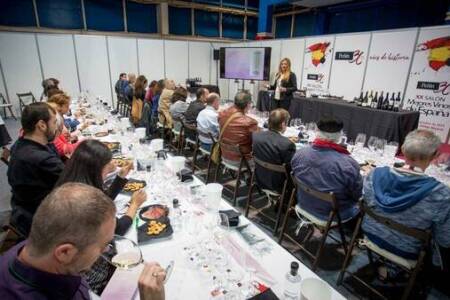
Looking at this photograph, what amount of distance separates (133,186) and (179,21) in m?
10.5

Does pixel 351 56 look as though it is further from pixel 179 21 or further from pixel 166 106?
pixel 179 21

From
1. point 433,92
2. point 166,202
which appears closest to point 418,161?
point 166,202

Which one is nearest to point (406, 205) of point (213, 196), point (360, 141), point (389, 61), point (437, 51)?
point (213, 196)

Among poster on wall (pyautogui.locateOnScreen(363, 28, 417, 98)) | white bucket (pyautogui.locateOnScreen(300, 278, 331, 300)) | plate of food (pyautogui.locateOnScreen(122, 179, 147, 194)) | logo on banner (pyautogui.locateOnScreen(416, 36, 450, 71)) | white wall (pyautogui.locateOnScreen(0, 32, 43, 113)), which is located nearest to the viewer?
white bucket (pyautogui.locateOnScreen(300, 278, 331, 300))

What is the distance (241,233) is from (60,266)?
101 centimetres

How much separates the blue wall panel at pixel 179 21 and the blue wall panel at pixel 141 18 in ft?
2.09

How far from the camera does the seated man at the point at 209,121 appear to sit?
430cm

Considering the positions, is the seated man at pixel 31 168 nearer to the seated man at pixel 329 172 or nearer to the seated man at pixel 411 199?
the seated man at pixel 329 172

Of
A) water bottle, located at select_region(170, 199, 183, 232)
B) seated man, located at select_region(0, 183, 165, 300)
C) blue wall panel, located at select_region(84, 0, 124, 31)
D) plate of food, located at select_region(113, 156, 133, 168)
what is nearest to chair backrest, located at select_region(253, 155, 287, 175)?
water bottle, located at select_region(170, 199, 183, 232)

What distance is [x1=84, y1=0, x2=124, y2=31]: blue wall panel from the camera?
946 cm

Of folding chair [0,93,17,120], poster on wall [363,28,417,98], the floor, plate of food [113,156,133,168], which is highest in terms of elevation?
poster on wall [363,28,417,98]

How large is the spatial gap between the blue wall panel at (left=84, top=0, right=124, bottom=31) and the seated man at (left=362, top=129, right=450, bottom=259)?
10.5 metres

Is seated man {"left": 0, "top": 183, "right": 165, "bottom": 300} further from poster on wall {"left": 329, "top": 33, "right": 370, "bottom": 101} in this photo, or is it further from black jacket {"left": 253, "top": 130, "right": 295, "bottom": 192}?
poster on wall {"left": 329, "top": 33, "right": 370, "bottom": 101}

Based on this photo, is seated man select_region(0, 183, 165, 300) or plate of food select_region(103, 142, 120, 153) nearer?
seated man select_region(0, 183, 165, 300)
